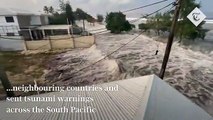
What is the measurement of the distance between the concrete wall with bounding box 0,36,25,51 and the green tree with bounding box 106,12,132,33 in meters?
15.0

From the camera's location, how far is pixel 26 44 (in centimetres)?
1675

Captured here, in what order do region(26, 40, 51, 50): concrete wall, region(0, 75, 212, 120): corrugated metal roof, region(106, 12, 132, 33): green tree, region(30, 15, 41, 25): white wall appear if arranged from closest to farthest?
region(0, 75, 212, 120): corrugated metal roof → region(26, 40, 51, 50): concrete wall → region(30, 15, 41, 25): white wall → region(106, 12, 132, 33): green tree

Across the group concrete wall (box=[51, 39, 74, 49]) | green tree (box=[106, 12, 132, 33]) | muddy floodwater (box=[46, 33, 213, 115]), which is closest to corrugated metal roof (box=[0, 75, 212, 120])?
muddy floodwater (box=[46, 33, 213, 115])

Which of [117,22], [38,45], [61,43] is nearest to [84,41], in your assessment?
[61,43]

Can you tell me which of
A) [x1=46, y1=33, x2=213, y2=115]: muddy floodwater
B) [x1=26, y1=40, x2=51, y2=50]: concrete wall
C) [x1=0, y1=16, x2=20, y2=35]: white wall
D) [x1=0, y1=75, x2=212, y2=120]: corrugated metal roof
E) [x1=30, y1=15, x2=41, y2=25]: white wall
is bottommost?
[x1=46, y1=33, x2=213, y2=115]: muddy floodwater

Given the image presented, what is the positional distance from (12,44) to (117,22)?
1634cm

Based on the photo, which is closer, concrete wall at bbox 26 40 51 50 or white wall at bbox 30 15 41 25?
concrete wall at bbox 26 40 51 50

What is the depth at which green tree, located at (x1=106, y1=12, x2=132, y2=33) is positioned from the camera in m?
26.1

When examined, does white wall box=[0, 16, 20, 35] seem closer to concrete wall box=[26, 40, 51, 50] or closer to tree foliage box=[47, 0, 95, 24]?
concrete wall box=[26, 40, 51, 50]

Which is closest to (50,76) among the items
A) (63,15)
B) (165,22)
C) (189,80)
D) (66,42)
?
(66,42)

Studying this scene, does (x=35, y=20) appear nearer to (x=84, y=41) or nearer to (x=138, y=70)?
(x=84, y=41)

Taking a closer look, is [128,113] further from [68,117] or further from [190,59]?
[190,59]

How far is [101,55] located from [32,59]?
21.5 ft

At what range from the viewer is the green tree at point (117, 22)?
1026 inches
